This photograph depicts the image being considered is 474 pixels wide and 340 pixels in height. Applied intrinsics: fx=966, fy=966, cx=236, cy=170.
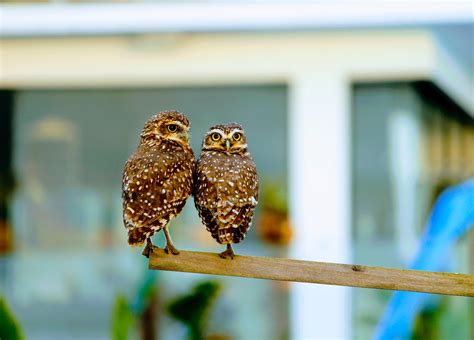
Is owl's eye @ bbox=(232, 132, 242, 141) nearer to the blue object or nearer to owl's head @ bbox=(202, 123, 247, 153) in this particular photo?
owl's head @ bbox=(202, 123, 247, 153)

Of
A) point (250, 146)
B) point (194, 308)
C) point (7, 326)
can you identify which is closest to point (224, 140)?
point (7, 326)

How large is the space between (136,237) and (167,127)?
0.19 m

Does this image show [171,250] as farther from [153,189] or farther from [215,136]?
[215,136]

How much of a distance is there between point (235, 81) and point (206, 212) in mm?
5460

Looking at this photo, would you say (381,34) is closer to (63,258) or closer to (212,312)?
(212,312)

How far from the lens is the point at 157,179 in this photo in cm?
144

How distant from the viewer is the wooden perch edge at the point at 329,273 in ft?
4.75

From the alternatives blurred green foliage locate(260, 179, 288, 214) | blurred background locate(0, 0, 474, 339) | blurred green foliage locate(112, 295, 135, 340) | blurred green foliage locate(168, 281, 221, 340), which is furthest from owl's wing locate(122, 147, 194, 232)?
blurred green foliage locate(260, 179, 288, 214)

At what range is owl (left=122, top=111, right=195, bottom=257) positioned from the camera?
1.42 meters

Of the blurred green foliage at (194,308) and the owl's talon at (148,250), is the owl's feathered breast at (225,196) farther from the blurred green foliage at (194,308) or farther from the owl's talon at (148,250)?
the blurred green foliage at (194,308)

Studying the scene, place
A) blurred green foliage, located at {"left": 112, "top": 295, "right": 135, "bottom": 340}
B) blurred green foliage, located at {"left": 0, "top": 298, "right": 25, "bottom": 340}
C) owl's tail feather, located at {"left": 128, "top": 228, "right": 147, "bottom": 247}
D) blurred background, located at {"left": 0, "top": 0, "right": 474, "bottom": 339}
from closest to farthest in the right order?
owl's tail feather, located at {"left": 128, "top": 228, "right": 147, "bottom": 247} → blurred green foliage, located at {"left": 0, "top": 298, "right": 25, "bottom": 340} → blurred green foliage, located at {"left": 112, "top": 295, "right": 135, "bottom": 340} → blurred background, located at {"left": 0, "top": 0, "right": 474, "bottom": 339}

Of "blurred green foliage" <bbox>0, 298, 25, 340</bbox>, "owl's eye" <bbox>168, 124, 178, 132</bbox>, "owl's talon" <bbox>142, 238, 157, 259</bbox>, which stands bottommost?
"blurred green foliage" <bbox>0, 298, 25, 340</bbox>

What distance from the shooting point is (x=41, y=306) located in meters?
7.04

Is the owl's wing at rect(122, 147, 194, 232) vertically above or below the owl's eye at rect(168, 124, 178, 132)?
below
